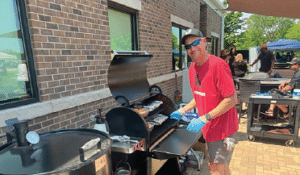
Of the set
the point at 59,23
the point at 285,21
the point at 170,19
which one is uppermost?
the point at 285,21

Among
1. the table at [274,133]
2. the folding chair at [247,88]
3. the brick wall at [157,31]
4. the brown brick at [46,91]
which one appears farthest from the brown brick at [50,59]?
the folding chair at [247,88]

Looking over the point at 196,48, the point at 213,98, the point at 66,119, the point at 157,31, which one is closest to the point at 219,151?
the point at 213,98

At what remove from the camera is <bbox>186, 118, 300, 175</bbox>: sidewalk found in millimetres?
3562

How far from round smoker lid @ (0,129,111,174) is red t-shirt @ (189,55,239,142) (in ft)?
4.33

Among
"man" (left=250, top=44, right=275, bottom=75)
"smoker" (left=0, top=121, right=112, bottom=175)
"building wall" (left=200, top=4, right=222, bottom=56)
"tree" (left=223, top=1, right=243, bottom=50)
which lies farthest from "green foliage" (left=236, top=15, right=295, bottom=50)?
"smoker" (left=0, top=121, right=112, bottom=175)

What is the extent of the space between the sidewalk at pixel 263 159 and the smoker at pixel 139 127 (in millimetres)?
1237

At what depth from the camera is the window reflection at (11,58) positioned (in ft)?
7.91

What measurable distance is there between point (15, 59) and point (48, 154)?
1.65 m

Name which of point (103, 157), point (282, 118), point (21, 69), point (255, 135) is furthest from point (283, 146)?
point (21, 69)

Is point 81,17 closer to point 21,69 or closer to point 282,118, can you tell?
point 21,69

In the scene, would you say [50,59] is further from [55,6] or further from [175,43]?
[175,43]

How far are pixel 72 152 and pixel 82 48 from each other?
81.9 inches

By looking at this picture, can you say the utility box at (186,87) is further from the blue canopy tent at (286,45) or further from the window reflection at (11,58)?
the blue canopy tent at (286,45)

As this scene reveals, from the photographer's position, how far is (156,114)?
10.2ft
